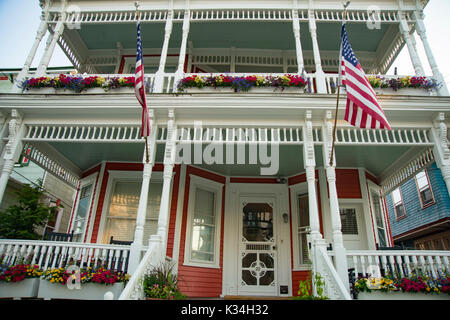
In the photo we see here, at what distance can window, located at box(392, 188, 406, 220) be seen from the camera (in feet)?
Result: 48.1

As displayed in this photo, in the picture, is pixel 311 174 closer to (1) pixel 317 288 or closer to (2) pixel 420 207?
(1) pixel 317 288

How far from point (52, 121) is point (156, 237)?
3.59 metres

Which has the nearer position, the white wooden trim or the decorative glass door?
the white wooden trim

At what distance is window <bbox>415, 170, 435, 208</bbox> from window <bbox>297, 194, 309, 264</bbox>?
7708mm

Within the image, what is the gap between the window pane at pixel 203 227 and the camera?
24.0 ft

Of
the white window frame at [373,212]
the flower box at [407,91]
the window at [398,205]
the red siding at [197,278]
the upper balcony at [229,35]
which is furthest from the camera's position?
the window at [398,205]

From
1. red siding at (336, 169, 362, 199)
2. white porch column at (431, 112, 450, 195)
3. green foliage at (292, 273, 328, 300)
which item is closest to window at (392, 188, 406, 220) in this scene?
red siding at (336, 169, 362, 199)

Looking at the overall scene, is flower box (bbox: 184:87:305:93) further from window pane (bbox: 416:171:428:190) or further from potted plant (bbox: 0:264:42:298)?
window pane (bbox: 416:171:428:190)

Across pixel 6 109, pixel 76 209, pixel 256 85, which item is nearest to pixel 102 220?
pixel 76 209

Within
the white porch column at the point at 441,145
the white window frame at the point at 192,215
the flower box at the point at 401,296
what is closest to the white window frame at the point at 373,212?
the white porch column at the point at 441,145

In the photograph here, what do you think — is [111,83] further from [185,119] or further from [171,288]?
[171,288]

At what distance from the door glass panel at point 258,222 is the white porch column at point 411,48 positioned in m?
4.89

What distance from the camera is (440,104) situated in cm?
554

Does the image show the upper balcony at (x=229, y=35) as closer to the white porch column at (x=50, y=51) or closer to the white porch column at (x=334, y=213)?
the white porch column at (x=50, y=51)
